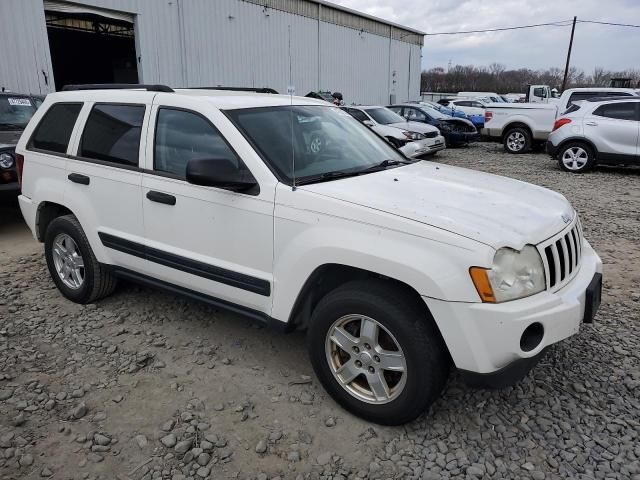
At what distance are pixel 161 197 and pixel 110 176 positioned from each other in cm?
59

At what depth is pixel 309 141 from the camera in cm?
338

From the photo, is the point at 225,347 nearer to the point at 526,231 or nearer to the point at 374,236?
the point at 374,236

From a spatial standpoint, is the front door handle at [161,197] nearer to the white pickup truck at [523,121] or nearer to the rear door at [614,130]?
the rear door at [614,130]

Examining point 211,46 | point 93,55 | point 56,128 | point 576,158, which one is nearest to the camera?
point 56,128

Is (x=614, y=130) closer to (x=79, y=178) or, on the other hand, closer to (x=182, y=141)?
(x=182, y=141)

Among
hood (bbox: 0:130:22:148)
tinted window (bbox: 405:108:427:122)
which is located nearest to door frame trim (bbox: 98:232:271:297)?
hood (bbox: 0:130:22:148)

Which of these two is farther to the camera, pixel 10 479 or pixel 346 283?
pixel 346 283

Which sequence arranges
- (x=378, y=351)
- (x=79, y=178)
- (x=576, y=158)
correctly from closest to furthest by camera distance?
(x=378, y=351), (x=79, y=178), (x=576, y=158)

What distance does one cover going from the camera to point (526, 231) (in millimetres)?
2514

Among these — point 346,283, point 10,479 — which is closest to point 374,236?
point 346,283

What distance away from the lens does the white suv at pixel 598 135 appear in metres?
10.5

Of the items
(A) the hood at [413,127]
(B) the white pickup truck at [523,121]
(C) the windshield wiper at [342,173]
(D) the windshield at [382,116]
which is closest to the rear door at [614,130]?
(B) the white pickup truck at [523,121]

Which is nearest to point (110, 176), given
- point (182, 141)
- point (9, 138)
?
point (182, 141)

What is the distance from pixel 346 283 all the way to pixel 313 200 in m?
0.48
